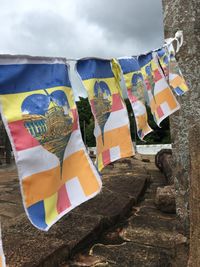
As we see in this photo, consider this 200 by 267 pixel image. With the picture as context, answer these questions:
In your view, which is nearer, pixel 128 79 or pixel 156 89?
pixel 128 79

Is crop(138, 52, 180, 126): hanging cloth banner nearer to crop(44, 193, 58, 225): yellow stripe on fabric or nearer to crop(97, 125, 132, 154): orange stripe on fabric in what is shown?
crop(97, 125, 132, 154): orange stripe on fabric

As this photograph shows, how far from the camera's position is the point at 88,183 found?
205 cm

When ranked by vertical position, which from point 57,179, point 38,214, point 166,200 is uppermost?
point 57,179

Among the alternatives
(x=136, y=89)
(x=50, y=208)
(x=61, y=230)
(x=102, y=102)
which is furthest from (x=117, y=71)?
(x=61, y=230)

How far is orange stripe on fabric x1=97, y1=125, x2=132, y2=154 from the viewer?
2.39 m

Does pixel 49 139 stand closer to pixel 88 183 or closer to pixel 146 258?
pixel 88 183

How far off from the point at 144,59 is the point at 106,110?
2.73ft

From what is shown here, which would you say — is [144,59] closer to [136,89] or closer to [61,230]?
[136,89]

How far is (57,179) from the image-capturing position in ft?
6.15

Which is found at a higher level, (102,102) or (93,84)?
(93,84)

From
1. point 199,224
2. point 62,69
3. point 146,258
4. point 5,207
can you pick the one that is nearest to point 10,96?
point 62,69

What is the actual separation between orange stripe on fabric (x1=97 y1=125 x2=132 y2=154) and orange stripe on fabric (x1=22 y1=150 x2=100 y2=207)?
1.01 feet

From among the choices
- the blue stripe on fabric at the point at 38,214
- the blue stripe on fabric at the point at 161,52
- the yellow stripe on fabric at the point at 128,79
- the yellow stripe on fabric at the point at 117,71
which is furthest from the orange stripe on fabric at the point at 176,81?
the blue stripe on fabric at the point at 38,214

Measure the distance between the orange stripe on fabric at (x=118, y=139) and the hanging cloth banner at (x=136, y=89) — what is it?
300mm
